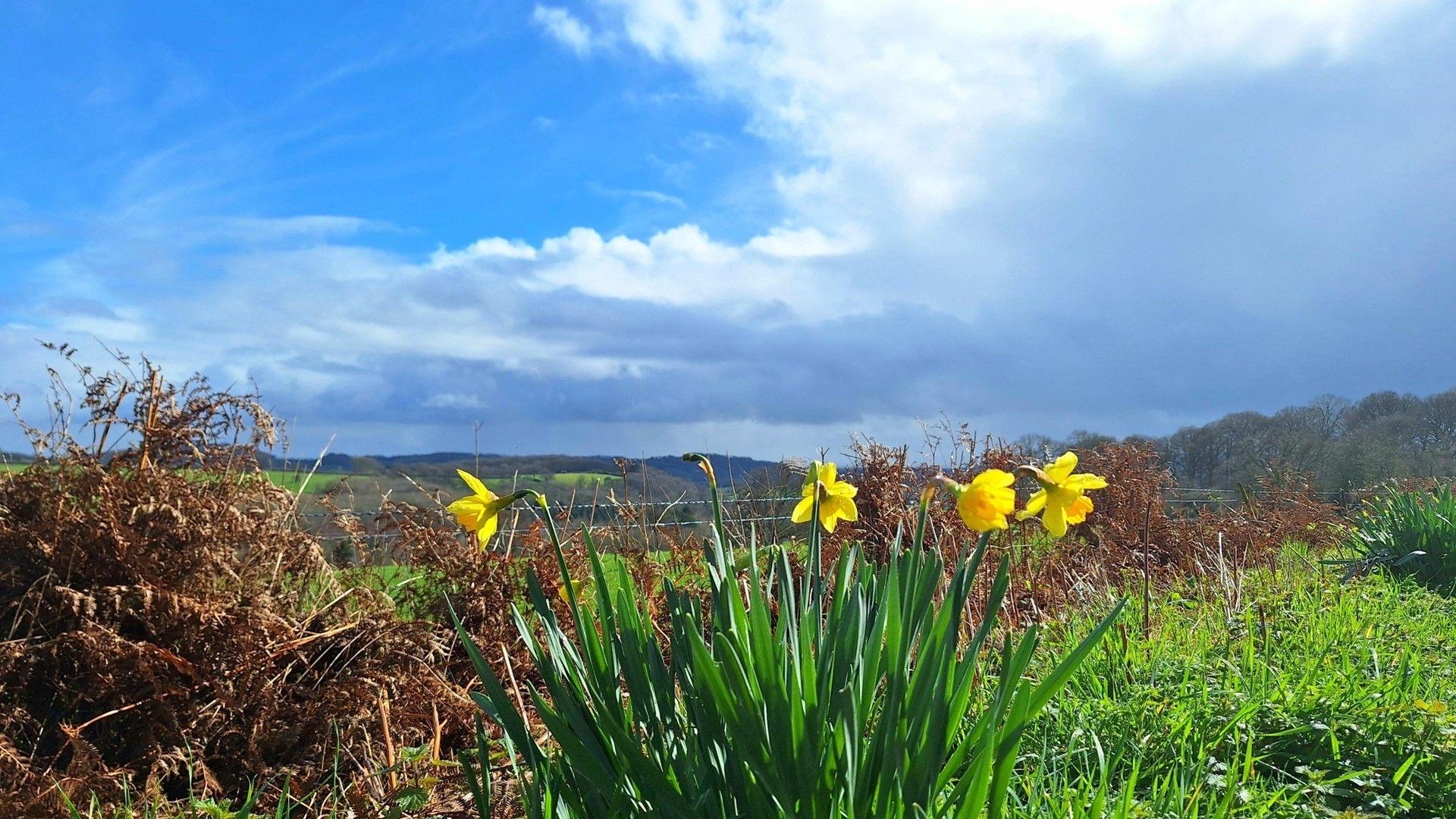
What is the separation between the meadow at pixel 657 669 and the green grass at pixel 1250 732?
0.01m

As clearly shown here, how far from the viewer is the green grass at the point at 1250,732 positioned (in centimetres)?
277

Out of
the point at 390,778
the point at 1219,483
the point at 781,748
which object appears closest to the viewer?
the point at 781,748

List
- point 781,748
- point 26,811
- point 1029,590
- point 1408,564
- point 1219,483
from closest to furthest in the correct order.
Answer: point 781,748
point 26,811
point 1029,590
point 1408,564
point 1219,483

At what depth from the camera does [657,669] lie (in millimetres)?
2006

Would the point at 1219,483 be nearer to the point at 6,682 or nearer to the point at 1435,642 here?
the point at 1435,642

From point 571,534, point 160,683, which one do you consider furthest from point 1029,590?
point 160,683

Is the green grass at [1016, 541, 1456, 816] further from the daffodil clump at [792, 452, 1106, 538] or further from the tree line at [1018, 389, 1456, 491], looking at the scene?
the tree line at [1018, 389, 1456, 491]

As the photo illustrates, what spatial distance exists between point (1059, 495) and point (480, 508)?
1219mm

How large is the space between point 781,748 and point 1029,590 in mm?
4831

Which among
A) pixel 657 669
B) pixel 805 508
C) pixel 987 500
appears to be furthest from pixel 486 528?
pixel 987 500

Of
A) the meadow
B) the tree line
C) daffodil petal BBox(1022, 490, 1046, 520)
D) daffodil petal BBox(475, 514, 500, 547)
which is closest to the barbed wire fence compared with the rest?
the meadow

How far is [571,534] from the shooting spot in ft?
17.3

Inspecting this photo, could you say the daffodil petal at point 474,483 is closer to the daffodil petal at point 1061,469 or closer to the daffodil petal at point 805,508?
the daffodil petal at point 805,508

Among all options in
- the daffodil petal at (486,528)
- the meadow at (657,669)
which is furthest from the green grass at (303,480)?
the daffodil petal at (486,528)
